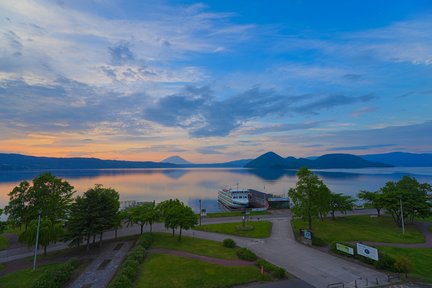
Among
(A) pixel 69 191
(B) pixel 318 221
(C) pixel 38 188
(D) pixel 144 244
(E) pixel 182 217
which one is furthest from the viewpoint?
(B) pixel 318 221

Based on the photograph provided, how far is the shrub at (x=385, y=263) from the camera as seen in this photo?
26.9 m

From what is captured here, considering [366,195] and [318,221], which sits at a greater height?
[366,195]

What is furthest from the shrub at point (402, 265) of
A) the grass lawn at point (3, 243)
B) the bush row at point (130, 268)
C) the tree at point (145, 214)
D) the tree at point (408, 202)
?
the grass lawn at point (3, 243)

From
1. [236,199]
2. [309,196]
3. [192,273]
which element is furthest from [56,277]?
[236,199]

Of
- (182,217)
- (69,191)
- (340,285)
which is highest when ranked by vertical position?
(69,191)

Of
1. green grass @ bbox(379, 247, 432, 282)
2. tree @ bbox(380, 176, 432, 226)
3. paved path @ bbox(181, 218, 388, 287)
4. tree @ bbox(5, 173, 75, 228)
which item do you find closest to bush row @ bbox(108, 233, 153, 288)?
paved path @ bbox(181, 218, 388, 287)

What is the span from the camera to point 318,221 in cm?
5341

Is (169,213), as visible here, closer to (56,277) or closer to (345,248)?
(56,277)

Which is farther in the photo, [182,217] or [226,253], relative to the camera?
[182,217]

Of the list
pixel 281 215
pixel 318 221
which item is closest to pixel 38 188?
pixel 281 215

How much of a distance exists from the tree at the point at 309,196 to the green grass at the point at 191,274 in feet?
65.3

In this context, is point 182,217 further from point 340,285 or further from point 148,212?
point 340,285

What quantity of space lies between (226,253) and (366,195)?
43640mm

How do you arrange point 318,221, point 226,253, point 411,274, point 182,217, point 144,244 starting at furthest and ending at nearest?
point 318,221
point 182,217
point 144,244
point 226,253
point 411,274
